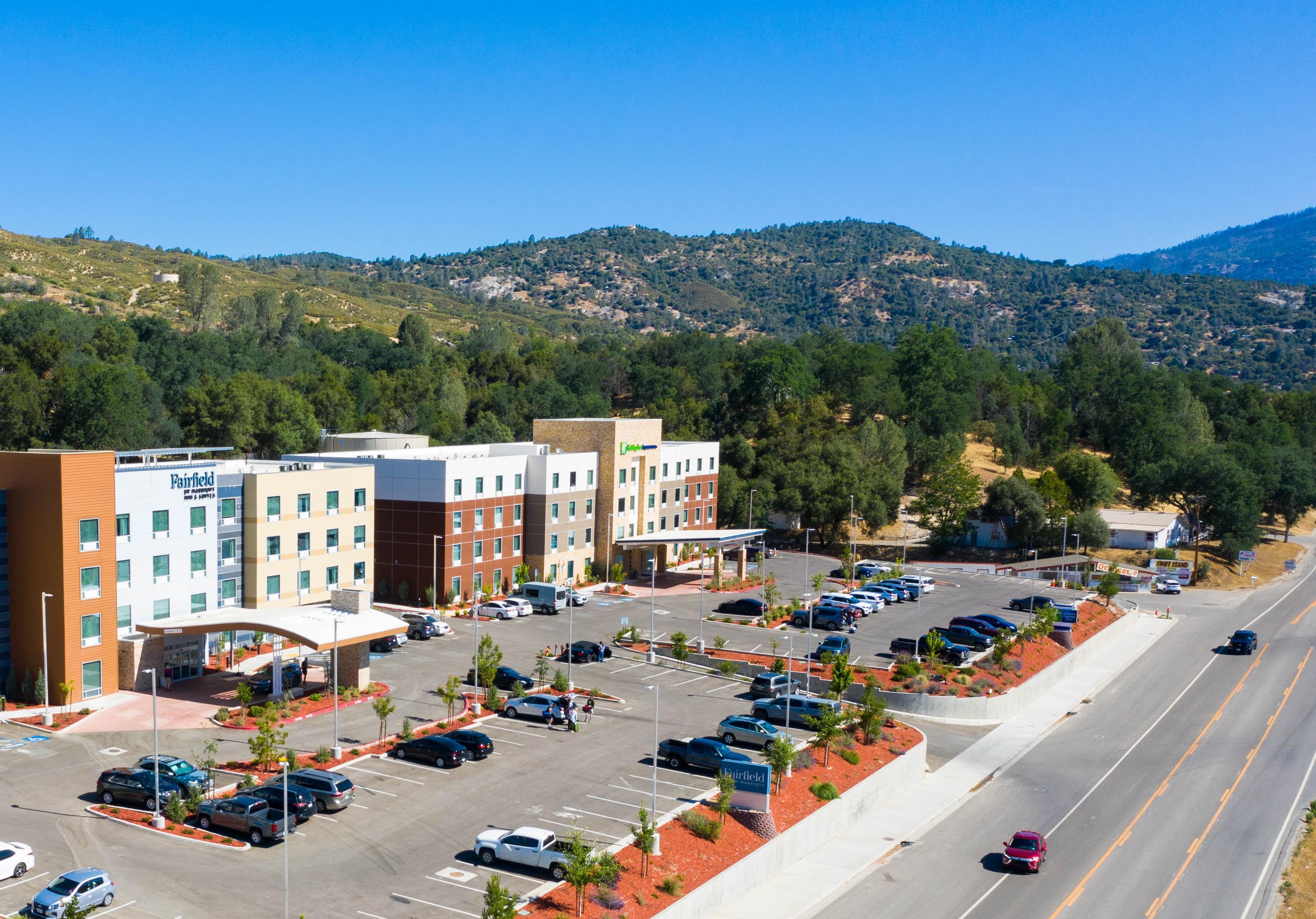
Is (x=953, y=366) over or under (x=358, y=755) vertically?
over

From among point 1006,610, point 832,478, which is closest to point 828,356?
point 832,478

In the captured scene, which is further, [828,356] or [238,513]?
[828,356]

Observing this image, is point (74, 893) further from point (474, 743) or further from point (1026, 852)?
point (1026, 852)

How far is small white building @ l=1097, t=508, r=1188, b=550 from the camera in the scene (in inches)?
4203

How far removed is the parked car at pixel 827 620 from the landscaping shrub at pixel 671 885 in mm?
38038

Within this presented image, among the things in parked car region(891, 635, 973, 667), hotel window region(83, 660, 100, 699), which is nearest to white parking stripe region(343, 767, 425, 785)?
hotel window region(83, 660, 100, 699)

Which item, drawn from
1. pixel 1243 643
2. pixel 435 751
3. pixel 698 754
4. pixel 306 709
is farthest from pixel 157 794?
pixel 1243 643

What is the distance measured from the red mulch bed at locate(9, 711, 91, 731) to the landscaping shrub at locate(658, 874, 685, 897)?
26460 millimetres

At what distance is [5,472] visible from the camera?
47.4 meters

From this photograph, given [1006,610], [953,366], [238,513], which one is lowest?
[1006,610]

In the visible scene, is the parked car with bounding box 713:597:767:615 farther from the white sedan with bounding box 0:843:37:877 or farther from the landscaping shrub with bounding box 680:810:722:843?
the white sedan with bounding box 0:843:37:877

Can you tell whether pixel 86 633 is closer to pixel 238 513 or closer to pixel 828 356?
pixel 238 513

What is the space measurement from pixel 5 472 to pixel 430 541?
2768 cm

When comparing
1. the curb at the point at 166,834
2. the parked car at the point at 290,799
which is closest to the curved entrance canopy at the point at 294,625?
the parked car at the point at 290,799
